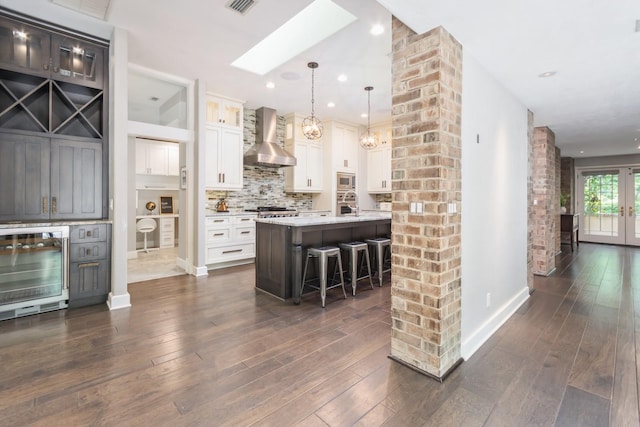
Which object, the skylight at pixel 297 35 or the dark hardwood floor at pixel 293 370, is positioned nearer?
the dark hardwood floor at pixel 293 370

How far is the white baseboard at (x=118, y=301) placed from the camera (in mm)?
3299

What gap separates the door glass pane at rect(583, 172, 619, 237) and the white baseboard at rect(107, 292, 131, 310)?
38.4ft

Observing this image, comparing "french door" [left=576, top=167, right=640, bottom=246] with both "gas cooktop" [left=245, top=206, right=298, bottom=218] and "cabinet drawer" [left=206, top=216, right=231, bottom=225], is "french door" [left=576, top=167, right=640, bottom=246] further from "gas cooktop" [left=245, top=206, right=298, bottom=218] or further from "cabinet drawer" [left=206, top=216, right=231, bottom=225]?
Result: "cabinet drawer" [left=206, top=216, right=231, bottom=225]

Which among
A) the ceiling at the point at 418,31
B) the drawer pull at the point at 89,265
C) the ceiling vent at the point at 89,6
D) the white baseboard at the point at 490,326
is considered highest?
the ceiling vent at the point at 89,6

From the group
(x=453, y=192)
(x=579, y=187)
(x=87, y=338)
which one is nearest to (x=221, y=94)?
(x=87, y=338)

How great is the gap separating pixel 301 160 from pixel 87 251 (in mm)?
4253

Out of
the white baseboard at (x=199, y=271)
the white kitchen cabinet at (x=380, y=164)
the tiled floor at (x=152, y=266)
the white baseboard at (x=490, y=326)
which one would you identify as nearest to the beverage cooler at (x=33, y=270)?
the tiled floor at (x=152, y=266)

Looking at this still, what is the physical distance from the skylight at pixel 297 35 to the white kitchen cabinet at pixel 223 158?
1.45m

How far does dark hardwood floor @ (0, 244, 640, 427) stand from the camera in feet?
5.61

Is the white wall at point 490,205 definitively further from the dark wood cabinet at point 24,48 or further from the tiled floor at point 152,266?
Answer: the tiled floor at point 152,266

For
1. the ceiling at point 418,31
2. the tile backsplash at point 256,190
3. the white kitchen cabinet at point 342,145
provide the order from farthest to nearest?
the white kitchen cabinet at point 342,145 < the tile backsplash at point 256,190 < the ceiling at point 418,31

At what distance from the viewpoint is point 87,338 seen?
2.60 meters

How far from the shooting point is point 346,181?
7.14m

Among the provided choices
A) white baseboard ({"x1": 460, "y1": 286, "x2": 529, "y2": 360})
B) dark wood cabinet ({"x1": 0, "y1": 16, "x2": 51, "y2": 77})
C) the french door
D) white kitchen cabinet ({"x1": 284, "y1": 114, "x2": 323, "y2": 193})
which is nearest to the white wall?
white baseboard ({"x1": 460, "y1": 286, "x2": 529, "y2": 360})
